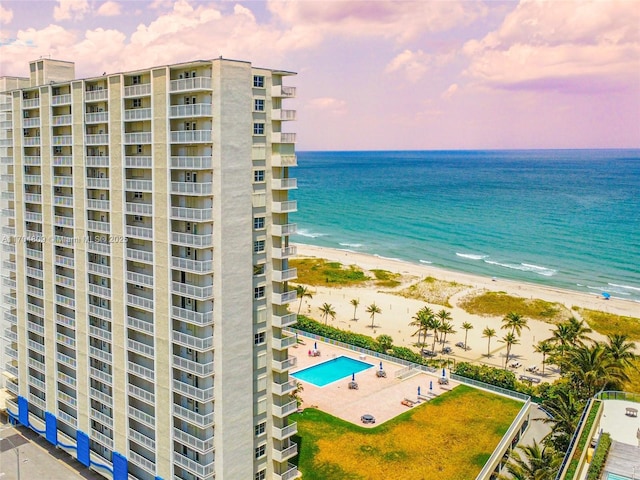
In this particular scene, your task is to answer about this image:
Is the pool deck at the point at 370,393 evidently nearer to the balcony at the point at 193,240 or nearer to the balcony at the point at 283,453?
the balcony at the point at 283,453

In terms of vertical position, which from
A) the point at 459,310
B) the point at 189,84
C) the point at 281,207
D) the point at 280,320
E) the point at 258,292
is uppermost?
the point at 189,84

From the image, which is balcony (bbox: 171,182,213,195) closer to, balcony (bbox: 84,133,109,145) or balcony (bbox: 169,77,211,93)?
balcony (bbox: 169,77,211,93)

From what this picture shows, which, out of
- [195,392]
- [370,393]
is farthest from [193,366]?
[370,393]

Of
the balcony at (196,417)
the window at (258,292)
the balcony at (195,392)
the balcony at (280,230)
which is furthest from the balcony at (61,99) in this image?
the balcony at (196,417)

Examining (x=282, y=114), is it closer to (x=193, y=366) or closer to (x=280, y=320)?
(x=280, y=320)

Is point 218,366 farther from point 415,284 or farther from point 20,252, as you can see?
point 415,284

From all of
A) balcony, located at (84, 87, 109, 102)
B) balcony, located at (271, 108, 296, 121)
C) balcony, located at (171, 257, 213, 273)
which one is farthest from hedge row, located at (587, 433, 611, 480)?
balcony, located at (84, 87, 109, 102)
